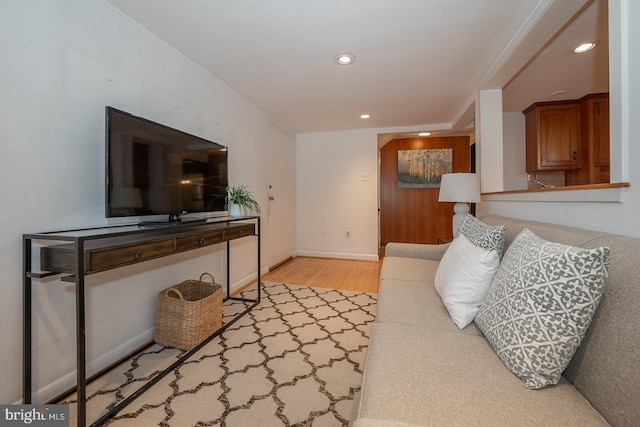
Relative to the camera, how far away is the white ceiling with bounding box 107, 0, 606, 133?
5.57 feet

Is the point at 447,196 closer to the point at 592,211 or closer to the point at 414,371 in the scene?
the point at 592,211

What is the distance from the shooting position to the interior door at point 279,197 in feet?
12.8

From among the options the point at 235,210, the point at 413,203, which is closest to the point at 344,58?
the point at 235,210

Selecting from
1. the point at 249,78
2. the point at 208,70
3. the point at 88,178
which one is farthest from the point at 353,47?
the point at 88,178

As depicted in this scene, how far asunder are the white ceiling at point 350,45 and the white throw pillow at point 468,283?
1.52 metres

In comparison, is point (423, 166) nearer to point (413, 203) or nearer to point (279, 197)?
point (413, 203)

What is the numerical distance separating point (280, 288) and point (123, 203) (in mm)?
1937

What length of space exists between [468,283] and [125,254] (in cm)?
162

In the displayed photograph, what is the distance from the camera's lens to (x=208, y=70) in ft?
8.19

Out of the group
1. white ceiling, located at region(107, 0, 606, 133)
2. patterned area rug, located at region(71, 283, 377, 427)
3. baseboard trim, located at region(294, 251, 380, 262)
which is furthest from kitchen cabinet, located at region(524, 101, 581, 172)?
patterned area rug, located at region(71, 283, 377, 427)

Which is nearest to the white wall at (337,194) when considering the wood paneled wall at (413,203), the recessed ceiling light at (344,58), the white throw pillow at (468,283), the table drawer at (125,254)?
the wood paneled wall at (413,203)

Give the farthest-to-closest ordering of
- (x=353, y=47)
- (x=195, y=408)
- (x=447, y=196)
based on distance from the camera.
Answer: (x=447, y=196), (x=353, y=47), (x=195, y=408)

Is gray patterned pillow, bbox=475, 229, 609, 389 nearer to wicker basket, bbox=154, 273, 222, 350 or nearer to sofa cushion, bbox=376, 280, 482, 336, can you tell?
sofa cushion, bbox=376, 280, 482, 336

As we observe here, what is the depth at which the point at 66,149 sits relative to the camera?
1456mm
